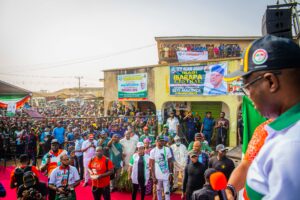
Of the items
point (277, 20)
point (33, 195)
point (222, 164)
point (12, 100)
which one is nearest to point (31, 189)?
point (33, 195)

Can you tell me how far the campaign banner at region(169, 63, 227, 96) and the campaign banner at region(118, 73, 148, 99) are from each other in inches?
83.6

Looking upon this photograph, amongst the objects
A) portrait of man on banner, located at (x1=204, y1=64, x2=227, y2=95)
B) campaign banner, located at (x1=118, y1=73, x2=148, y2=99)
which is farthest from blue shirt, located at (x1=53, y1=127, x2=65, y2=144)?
portrait of man on banner, located at (x1=204, y1=64, x2=227, y2=95)

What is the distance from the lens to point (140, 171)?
21.8ft

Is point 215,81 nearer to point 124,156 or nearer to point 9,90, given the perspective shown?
point 124,156

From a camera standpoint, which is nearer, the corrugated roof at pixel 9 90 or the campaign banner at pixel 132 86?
the corrugated roof at pixel 9 90

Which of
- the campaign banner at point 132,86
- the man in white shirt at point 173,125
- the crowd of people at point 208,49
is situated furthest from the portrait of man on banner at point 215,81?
the crowd of people at point 208,49

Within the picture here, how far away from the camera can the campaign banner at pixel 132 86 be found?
15.6 metres

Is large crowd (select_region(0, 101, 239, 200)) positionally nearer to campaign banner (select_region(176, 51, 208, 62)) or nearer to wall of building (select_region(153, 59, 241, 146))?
wall of building (select_region(153, 59, 241, 146))

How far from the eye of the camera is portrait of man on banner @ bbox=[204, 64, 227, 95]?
39.9 ft

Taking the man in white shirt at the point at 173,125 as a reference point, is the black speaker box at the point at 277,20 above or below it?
above

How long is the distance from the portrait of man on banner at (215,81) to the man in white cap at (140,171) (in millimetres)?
6885

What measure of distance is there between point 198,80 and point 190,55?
16.9 ft

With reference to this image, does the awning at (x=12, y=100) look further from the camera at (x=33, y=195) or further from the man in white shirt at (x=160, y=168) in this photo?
the camera at (x=33, y=195)

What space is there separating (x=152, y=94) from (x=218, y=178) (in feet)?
44.9
